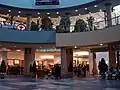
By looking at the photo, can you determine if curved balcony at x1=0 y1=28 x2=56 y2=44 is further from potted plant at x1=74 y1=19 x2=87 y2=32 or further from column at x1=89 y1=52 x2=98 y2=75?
column at x1=89 y1=52 x2=98 y2=75

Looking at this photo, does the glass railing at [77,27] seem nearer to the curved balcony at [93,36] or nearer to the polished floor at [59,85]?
the curved balcony at [93,36]

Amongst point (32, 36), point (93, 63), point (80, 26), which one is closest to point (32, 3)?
point (32, 36)

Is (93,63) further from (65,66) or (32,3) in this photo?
(32,3)

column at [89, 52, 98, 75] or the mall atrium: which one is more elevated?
the mall atrium

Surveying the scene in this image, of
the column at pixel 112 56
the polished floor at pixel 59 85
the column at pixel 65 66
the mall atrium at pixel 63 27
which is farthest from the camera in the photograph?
the column at pixel 65 66

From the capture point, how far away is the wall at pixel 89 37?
2347 cm

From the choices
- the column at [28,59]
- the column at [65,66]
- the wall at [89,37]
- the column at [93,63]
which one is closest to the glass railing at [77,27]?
the wall at [89,37]

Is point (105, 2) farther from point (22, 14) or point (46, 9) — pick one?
point (22, 14)

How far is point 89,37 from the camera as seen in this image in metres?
26.4

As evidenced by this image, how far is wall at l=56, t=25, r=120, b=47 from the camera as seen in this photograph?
77.0 ft

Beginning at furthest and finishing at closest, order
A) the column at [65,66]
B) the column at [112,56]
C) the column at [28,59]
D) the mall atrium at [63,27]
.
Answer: the column at [28,59], the column at [65,66], the column at [112,56], the mall atrium at [63,27]

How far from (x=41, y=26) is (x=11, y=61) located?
12.3 m

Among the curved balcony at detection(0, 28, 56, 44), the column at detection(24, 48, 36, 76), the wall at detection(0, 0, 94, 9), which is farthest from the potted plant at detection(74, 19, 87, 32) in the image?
the column at detection(24, 48, 36, 76)

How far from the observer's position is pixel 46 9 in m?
32.1
